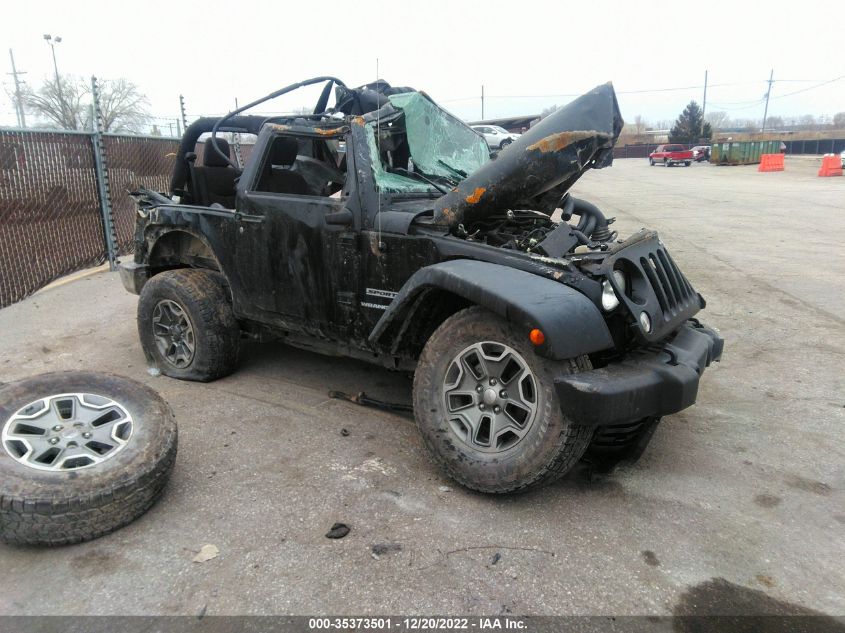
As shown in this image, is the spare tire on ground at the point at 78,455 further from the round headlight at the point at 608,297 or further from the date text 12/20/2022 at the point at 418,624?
the round headlight at the point at 608,297

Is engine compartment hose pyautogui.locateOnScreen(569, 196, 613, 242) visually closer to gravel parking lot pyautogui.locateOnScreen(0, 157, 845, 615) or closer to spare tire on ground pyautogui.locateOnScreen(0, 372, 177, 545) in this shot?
gravel parking lot pyautogui.locateOnScreen(0, 157, 845, 615)

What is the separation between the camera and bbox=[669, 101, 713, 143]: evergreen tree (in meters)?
61.5

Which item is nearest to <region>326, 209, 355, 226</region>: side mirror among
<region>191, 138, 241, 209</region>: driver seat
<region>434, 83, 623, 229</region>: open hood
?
<region>434, 83, 623, 229</region>: open hood

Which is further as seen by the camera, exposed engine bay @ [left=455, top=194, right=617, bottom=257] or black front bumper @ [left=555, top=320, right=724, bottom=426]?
exposed engine bay @ [left=455, top=194, right=617, bottom=257]

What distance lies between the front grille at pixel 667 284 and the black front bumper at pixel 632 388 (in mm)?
270

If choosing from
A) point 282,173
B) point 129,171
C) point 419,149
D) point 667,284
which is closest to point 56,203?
point 129,171

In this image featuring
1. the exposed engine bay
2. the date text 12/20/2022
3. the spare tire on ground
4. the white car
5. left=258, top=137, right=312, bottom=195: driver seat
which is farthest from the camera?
the white car

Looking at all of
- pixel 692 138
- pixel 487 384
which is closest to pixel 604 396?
pixel 487 384

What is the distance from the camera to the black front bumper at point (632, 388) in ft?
8.79

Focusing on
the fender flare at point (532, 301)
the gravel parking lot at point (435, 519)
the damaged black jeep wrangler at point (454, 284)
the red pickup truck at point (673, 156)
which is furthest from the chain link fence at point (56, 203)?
the red pickup truck at point (673, 156)

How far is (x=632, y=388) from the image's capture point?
8.98 ft

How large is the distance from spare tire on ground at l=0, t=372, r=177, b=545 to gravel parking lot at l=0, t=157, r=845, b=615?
0.15m

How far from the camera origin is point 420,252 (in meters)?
3.39

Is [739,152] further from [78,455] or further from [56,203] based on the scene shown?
[78,455]
